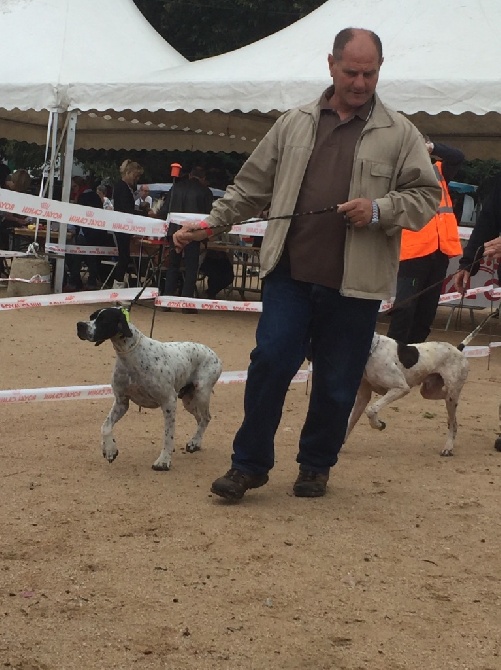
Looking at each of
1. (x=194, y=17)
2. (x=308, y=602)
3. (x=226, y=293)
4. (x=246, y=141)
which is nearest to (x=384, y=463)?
(x=308, y=602)

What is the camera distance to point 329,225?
5.19m

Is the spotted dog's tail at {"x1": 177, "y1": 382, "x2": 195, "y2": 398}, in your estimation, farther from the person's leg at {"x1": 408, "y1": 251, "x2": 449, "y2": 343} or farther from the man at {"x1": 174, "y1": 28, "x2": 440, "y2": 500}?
the person's leg at {"x1": 408, "y1": 251, "x2": 449, "y2": 343}

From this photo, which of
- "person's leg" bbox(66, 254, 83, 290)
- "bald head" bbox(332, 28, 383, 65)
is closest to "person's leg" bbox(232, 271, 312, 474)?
"bald head" bbox(332, 28, 383, 65)

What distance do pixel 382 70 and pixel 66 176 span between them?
4.57 m

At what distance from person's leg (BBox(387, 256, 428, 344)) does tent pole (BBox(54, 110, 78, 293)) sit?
7201 mm

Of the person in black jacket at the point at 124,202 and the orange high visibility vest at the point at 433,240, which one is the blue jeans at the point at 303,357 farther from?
the person in black jacket at the point at 124,202

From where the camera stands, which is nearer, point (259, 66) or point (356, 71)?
point (356, 71)

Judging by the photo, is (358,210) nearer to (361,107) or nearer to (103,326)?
(361,107)

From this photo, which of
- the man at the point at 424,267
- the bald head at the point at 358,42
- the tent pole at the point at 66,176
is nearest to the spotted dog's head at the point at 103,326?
the bald head at the point at 358,42

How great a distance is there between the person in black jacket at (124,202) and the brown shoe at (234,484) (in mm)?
11262

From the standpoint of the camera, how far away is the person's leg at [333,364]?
5.35m

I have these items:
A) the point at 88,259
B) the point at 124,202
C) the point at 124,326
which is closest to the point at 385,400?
the point at 124,326

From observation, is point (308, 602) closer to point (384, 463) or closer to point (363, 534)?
point (363, 534)

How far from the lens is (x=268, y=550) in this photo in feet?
15.4
